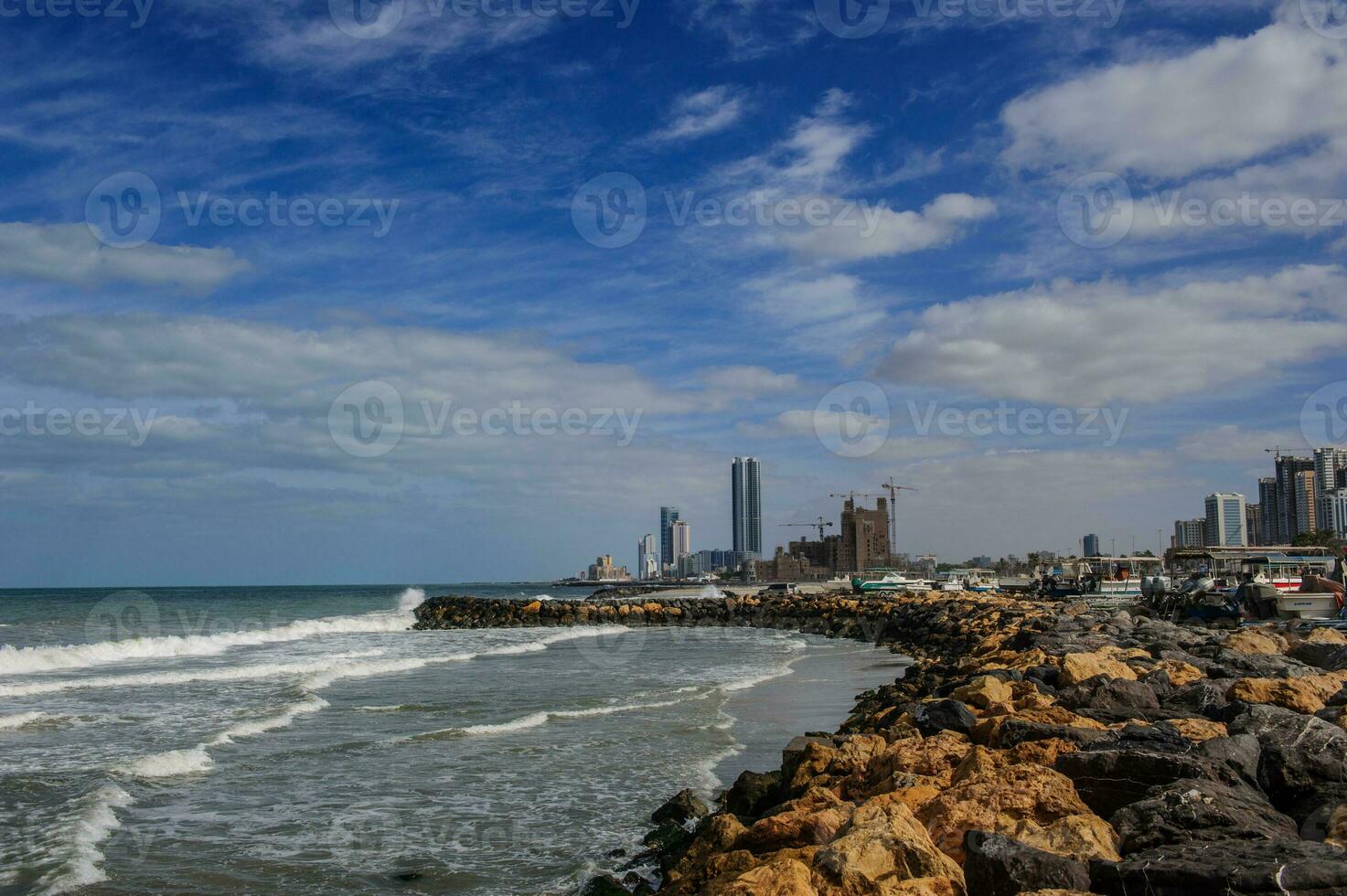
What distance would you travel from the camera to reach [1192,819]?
5465 millimetres

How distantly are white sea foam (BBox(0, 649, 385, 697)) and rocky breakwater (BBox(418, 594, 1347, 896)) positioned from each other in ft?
55.8

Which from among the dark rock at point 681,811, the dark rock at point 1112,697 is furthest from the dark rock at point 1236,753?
the dark rock at point 681,811

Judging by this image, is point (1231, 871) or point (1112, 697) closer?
point (1231, 871)

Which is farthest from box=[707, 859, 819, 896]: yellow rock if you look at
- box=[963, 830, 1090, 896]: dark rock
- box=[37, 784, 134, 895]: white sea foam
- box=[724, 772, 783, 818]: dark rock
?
box=[37, 784, 134, 895]: white sea foam

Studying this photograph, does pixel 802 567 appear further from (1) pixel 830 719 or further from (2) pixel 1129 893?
(2) pixel 1129 893

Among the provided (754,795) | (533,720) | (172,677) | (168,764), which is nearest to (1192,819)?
(754,795)

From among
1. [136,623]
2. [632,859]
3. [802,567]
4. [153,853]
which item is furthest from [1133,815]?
[802,567]

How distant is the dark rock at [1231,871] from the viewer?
4.43 m

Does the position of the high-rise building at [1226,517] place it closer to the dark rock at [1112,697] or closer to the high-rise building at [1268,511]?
the high-rise building at [1268,511]

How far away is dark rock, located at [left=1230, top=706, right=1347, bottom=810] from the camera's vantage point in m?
6.48

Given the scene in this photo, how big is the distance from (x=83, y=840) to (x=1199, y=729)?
9624mm

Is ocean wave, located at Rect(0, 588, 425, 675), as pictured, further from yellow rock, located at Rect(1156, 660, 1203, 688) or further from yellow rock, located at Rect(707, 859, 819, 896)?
yellow rock, located at Rect(707, 859, 819, 896)

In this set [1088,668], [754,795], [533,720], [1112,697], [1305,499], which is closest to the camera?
[754,795]

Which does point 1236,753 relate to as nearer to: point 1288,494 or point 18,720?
point 18,720
